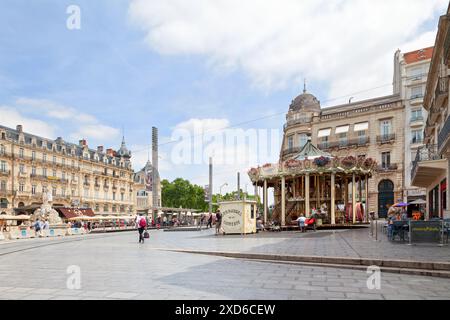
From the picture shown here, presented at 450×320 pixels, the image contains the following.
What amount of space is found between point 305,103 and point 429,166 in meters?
34.8

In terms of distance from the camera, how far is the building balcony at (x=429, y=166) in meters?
19.3

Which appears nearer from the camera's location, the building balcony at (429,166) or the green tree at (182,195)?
the building balcony at (429,166)

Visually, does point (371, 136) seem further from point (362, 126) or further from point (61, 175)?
point (61, 175)

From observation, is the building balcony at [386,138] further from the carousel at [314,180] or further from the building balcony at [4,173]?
the building balcony at [4,173]

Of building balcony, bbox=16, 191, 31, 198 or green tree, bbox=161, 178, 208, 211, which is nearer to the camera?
building balcony, bbox=16, 191, 31, 198

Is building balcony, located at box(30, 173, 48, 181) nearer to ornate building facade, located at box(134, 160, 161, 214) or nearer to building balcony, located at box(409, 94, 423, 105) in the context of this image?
ornate building facade, located at box(134, 160, 161, 214)

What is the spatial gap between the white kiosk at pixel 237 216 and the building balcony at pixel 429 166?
9.37 metres

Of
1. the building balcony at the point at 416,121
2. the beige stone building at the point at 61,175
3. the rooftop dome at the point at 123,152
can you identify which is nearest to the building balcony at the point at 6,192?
the beige stone building at the point at 61,175

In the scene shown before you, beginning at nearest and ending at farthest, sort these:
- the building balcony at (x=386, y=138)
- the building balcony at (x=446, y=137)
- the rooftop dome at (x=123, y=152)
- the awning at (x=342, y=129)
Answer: the building balcony at (x=446, y=137) < the building balcony at (x=386, y=138) < the awning at (x=342, y=129) < the rooftop dome at (x=123, y=152)

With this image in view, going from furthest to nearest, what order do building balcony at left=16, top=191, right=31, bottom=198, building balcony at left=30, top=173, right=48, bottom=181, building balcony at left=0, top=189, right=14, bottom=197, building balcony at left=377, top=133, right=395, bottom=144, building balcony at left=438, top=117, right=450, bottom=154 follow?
building balcony at left=30, top=173, right=48, bottom=181 → building balcony at left=16, top=191, right=31, bottom=198 → building balcony at left=0, top=189, right=14, bottom=197 → building balcony at left=377, top=133, right=395, bottom=144 → building balcony at left=438, top=117, right=450, bottom=154

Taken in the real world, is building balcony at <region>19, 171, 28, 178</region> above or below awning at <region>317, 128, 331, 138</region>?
below

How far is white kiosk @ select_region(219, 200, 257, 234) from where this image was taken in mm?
21969

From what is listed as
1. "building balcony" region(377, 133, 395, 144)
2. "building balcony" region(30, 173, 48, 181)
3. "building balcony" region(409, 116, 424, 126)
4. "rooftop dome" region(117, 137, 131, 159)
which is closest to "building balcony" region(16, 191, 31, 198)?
"building balcony" region(30, 173, 48, 181)

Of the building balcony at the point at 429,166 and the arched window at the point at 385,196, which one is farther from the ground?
the building balcony at the point at 429,166
